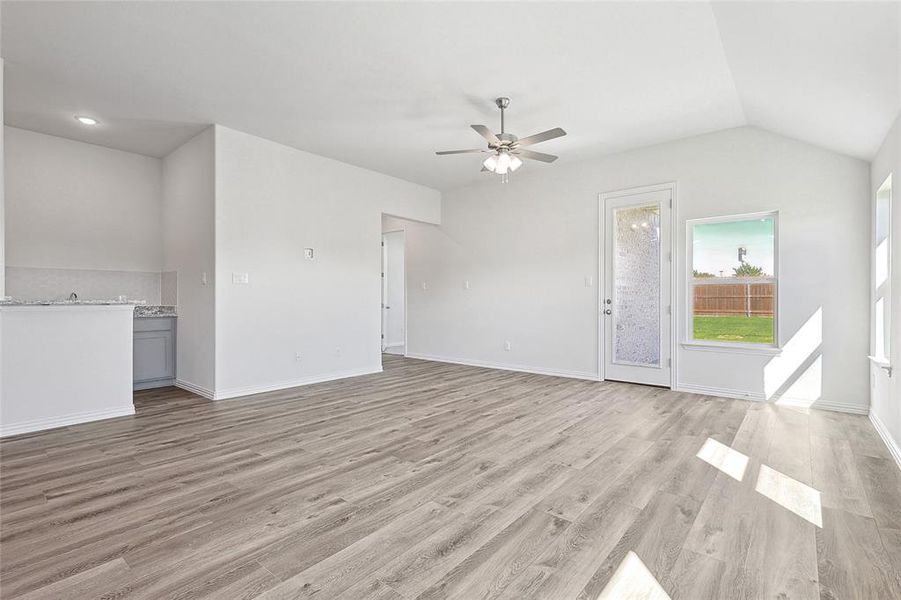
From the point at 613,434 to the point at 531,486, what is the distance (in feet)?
4.18

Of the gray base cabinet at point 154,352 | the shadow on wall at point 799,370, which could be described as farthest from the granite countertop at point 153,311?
the shadow on wall at point 799,370

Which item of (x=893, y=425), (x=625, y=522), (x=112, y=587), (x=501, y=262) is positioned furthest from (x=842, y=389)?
(x=112, y=587)

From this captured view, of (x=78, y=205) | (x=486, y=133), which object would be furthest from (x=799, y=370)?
(x=78, y=205)

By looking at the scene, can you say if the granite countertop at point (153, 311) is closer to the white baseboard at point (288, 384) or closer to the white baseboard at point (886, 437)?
the white baseboard at point (288, 384)

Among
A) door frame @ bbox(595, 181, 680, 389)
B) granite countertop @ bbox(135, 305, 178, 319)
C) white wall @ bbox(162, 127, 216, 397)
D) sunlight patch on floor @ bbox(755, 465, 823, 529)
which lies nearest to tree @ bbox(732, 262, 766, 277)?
door frame @ bbox(595, 181, 680, 389)

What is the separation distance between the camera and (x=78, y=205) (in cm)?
528

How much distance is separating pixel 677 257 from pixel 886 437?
2.47 metres

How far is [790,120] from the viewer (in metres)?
3.98

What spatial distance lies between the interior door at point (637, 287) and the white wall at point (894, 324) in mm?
1909

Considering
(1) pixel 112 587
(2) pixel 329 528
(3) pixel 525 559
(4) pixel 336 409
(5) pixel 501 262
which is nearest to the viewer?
(1) pixel 112 587

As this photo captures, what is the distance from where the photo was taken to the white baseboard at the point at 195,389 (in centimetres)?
470

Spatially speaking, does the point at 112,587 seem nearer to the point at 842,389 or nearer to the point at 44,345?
the point at 44,345

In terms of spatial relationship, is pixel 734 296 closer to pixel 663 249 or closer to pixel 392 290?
pixel 663 249

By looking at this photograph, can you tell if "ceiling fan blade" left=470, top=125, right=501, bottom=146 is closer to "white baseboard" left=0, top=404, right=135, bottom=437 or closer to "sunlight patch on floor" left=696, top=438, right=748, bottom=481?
"sunlight patch on floor" left=696, top=438, right=748, bottom=481
